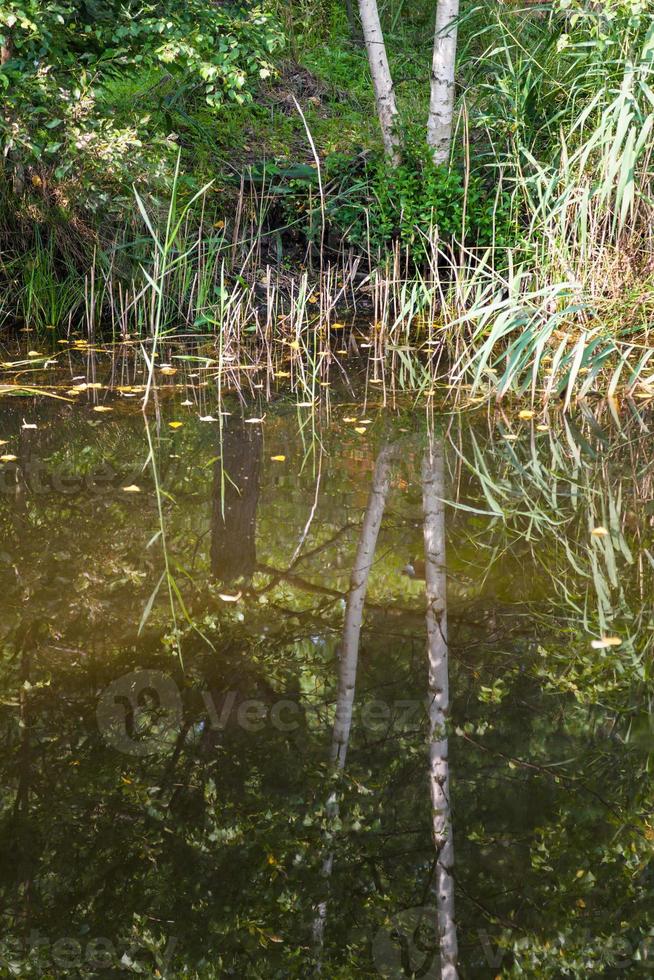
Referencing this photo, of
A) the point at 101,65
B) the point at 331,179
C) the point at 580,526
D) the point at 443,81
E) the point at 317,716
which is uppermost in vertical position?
the point at 443,81

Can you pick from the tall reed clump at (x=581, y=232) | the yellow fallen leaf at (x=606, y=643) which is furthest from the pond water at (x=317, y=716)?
the tall reed clump at (x=581, y=232)

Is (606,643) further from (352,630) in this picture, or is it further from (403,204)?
(403,204)

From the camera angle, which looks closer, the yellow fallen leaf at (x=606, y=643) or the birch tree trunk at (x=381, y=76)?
the yellow fallen leaf at (x=606, y=643)

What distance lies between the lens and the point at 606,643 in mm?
2508

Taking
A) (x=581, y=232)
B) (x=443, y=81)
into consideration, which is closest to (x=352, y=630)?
(x=581, y=232)

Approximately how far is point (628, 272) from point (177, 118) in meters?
3.14

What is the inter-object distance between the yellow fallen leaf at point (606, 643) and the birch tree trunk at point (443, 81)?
4.15 metres

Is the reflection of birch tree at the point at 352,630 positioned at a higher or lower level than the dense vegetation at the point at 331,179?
lower

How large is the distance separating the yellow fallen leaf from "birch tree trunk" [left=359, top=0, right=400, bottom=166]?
4.38 meters

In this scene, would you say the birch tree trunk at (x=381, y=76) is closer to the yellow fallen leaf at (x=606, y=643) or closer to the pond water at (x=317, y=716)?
the pond water at (x=317, y=716)

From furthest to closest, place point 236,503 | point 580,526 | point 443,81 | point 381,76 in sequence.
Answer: point 381,76, point 443,81, point 236,503, point 580,526

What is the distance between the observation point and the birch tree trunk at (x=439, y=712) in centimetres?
168

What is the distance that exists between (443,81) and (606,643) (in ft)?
14.1

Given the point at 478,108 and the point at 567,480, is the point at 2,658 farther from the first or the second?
the point at 478,108
